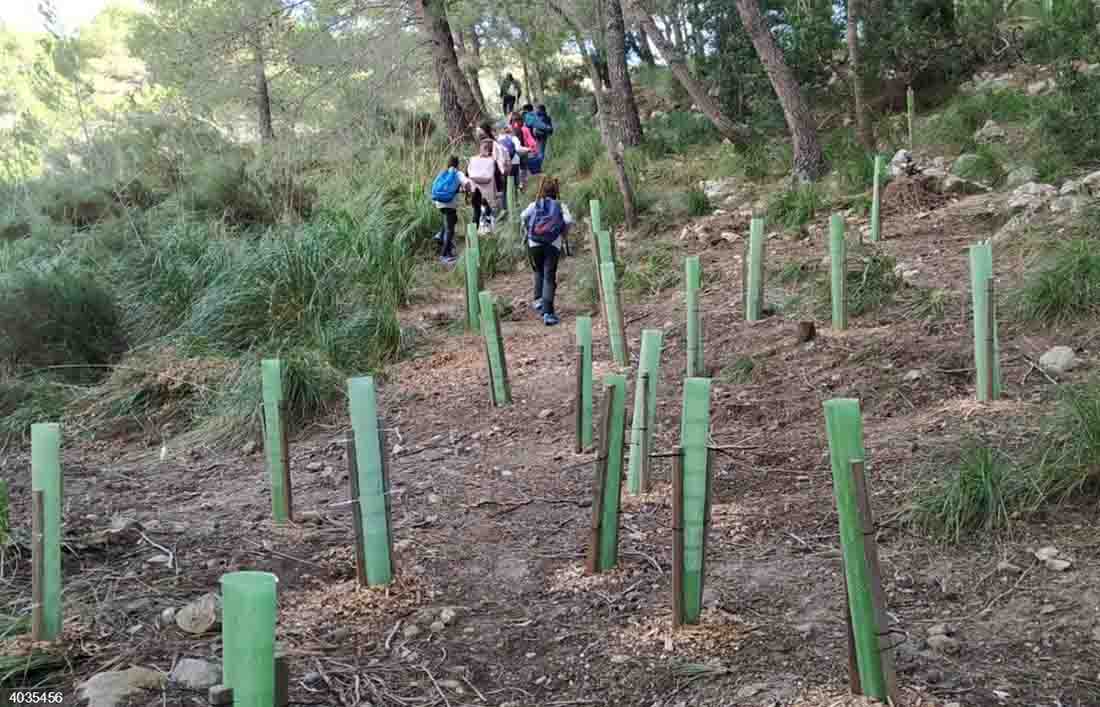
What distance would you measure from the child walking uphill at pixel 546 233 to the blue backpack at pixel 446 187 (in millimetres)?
2381

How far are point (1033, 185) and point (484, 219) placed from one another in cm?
531

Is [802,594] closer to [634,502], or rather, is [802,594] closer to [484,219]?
[634,502]

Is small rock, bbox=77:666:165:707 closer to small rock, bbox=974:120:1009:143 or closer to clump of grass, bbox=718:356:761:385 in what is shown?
clump of grass, bbox=718:356:761:385

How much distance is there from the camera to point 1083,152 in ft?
24.5

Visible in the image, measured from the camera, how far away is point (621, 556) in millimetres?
3396

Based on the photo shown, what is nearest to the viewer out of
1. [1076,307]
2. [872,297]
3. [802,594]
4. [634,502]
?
[802,594]

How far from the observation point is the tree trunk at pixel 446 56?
1330 cm

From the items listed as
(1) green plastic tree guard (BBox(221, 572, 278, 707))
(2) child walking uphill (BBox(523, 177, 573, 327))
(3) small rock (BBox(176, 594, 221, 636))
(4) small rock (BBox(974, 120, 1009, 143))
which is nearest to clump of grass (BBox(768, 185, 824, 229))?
(4) small rock (BBox(974, 120, 1009, 143))

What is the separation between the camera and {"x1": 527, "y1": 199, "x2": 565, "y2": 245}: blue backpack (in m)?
7.70

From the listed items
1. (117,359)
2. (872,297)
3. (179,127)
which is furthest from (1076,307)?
(179,127)

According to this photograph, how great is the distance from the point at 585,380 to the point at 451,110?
1050 centimetres

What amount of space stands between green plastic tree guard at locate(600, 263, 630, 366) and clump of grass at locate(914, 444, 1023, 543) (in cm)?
251

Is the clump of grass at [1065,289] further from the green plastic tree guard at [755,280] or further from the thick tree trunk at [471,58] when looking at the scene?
the thick tree trunk at [471,58]

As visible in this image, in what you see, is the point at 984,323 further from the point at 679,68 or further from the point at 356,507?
the point at 679,68
